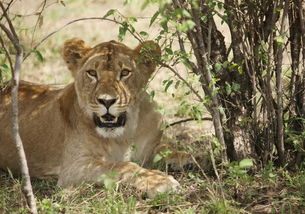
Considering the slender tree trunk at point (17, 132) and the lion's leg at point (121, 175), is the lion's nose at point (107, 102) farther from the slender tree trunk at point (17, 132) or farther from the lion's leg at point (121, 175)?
the slender tree trunk at point (17, 132)

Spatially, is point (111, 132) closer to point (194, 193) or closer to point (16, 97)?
point (194, 193)

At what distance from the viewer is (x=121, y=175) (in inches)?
146

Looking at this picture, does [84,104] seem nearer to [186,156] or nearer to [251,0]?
[186,156]

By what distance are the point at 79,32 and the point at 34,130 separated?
344 centimetres

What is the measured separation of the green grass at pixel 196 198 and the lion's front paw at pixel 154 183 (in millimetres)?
46

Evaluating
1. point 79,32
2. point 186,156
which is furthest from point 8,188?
point 79,32

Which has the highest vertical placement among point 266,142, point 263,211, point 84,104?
point 84,104

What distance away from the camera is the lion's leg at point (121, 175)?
3.54m

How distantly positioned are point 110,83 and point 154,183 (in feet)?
2.52

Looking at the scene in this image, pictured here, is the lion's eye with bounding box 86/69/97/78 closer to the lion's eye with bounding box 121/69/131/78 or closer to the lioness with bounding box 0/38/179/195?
the lioness with bounding box 0/38/179/195

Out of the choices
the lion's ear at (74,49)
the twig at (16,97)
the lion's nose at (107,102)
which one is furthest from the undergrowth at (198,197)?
the lion's ear at (74,49)

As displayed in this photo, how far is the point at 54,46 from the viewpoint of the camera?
23.6 ft

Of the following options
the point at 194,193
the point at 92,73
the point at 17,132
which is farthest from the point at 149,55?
the point at 17,132

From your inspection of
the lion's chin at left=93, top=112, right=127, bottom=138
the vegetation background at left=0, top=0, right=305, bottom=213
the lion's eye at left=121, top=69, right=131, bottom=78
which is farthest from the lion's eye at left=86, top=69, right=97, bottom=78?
the vegetation background at left=0, top=0, right=305, bottom=213
